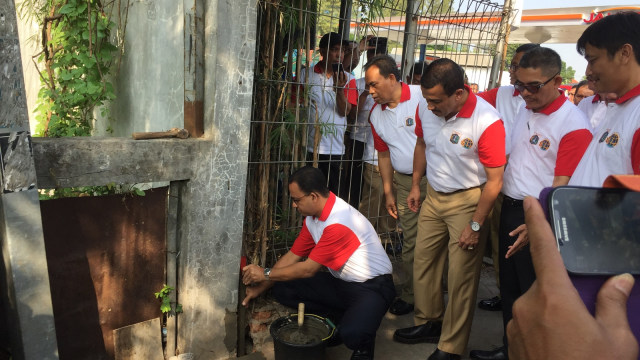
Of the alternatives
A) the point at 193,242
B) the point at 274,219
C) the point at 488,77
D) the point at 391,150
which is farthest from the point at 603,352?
the point at 488,77

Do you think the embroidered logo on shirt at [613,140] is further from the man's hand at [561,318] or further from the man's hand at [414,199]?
the man's hand at [414,199]

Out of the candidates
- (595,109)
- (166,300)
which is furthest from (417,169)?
(166,300)

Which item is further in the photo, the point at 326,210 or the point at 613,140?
the point at 326,210

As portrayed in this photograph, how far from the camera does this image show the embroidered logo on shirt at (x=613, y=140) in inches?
67.7

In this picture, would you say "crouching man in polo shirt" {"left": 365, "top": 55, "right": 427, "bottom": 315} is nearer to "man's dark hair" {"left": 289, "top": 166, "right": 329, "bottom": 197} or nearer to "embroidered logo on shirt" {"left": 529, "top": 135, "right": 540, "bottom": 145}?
"man's dark hair" {"left": 289, "top": 166, "right": 329, "bottom": 197}

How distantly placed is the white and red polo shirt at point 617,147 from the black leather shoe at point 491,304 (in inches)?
105

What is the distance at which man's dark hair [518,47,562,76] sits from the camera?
2730mm

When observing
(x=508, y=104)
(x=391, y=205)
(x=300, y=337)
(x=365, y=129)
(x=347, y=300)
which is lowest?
(x=300, y=337)

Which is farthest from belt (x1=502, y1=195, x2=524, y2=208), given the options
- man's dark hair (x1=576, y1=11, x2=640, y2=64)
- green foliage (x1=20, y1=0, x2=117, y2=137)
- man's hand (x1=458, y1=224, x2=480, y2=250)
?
green foliage (x1=20, y1=0, x2=117, y2=137)

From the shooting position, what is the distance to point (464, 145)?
296cm

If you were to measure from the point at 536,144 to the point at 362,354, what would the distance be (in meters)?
1.82

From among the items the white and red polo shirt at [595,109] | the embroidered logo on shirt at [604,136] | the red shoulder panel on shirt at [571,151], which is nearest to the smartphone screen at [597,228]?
the embroidered logo on shirt at [604,136]

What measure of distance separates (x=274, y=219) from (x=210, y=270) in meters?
0.71

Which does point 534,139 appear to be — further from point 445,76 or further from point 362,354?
point 362,354
